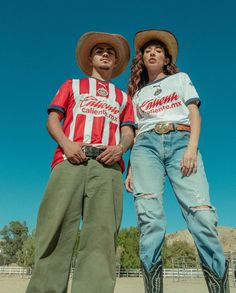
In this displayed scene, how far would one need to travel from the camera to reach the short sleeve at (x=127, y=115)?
3.80 meters

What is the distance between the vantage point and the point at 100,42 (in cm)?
412

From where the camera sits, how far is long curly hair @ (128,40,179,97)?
4.51m

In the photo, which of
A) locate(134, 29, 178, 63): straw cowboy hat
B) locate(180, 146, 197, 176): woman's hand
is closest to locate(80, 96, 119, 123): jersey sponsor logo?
locate(180, 146, 197, 176): woman's hand

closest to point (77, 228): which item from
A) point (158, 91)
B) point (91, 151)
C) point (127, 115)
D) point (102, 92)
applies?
point (91, 151)

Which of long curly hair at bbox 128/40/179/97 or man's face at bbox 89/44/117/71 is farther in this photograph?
long curly hair at bbox 128/40/179/97

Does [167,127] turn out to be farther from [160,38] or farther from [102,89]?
[160,38]

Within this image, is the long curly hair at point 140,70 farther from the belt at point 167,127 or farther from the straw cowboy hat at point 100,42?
the belt at point 167,127

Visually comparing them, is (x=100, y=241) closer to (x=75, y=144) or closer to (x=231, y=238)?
(x=75, y=144)

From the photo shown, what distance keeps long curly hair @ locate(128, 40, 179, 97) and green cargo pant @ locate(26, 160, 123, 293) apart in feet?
5.10

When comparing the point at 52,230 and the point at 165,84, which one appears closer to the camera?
the point at 52,230

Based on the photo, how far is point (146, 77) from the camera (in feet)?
15.2

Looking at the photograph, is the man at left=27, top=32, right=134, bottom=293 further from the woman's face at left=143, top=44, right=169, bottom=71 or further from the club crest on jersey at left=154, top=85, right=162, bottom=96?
the woman's face at left=143, top=44, right=169, bottom=71

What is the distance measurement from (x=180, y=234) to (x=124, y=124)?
155529mm

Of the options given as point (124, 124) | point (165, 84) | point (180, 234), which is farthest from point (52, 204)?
point (180, 234)
